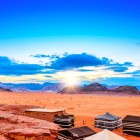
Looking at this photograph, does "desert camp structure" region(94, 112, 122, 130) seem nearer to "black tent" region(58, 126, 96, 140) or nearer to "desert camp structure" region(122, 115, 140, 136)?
"desert camp structure" region(122, 115, 140, 136)

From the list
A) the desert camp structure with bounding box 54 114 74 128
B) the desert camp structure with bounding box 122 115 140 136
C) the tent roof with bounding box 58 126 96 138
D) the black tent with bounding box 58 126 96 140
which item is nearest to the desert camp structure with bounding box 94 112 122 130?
the desert camp structure with bounding box 122 115 140 136

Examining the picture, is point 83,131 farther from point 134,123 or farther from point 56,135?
point 134,123

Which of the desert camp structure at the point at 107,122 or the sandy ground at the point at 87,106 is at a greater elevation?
the sandy ground at the point at 87,106

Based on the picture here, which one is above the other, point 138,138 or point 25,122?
point 25,122

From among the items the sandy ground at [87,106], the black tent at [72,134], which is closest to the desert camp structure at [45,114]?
the sandy ground at [87,106]

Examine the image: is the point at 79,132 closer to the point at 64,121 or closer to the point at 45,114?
the point at 64,121

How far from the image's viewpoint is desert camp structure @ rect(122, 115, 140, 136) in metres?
25.4

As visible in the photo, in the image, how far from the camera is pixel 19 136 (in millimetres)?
17656

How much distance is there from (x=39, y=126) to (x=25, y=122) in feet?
5.53

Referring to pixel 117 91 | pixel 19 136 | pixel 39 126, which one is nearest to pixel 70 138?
pixel 39 126

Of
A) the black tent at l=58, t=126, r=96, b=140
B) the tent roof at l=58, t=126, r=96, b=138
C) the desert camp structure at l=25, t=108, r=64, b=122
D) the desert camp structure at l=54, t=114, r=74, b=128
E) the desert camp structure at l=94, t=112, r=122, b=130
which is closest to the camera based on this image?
the black tent at l=58, t=126, r=96, b=140

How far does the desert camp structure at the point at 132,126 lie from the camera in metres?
25.4

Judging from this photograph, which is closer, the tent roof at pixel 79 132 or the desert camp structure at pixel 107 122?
the tent roof at pixel 79 132

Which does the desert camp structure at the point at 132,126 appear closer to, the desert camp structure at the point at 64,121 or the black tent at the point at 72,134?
the desert camp structure at the point at 64,121
